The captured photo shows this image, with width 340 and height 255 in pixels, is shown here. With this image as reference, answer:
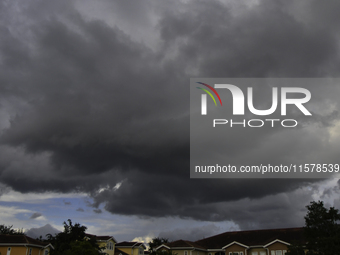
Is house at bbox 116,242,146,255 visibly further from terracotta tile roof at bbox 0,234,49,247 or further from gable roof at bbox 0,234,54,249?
terracotta tile roof at bbox 0,234,49,247

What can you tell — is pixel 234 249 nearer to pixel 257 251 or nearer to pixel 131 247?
pixel 257 251

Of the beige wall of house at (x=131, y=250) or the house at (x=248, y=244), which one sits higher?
the house at (x=248, y=244)

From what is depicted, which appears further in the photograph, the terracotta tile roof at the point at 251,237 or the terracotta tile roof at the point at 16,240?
the terracotta tile roof at the point at 251,237

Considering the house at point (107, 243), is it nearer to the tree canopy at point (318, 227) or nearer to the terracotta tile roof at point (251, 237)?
the terracotta tile roof at point (251, 237)

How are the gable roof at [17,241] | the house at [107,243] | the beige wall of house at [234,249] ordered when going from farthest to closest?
1. the house at [107,243]
2. the beige wall of house at [234,249]
3. the gable roof at [17,241]

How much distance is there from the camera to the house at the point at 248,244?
196 ft

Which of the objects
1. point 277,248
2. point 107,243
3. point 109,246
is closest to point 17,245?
point 107,243

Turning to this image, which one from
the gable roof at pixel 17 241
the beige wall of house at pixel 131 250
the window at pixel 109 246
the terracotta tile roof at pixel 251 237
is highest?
the terracotta tile roof at pixel 251 237

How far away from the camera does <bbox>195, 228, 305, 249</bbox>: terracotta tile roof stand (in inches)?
2505

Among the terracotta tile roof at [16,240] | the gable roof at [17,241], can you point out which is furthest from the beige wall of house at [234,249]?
the terracotta tile roof at [16,240]

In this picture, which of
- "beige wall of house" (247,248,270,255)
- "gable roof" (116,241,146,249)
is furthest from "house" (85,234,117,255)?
"beige wall of house" (247,248,270,255)

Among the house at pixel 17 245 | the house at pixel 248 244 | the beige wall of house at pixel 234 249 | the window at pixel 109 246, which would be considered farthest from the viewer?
the window at pixel 109 246

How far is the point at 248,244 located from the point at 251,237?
17.1 ft

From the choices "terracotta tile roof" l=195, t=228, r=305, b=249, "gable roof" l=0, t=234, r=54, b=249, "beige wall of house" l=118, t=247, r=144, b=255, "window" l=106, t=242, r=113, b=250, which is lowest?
"beige wall of house" l=118, t=247, r=144, b=255
